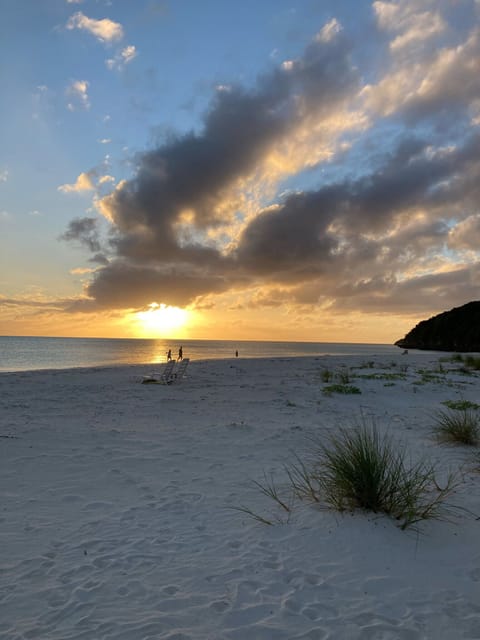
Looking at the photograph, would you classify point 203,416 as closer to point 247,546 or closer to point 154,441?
point 154,441

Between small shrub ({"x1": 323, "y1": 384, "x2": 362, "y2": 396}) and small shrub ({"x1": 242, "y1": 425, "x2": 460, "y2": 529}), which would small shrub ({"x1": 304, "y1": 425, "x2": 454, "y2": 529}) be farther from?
small shrub ({"x1": 323, "y1": 384, "x2": 362, "y2": 396})

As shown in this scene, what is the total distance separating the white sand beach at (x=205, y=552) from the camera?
109 inches

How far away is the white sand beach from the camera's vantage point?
2.78 metres

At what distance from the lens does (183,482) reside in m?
5.56

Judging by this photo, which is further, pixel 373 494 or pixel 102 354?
pixel 102 354

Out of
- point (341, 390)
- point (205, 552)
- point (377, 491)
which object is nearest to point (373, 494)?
point (377, 491)

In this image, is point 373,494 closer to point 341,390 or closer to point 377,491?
point 377,491

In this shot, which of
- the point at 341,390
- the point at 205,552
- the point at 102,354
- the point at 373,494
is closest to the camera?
the point at 205,552

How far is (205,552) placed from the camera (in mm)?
3738

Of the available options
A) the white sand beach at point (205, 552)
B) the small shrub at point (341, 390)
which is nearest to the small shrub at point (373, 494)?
the white sand beach at point (205, 552)

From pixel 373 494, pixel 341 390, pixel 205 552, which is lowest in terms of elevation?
pixel 205 552

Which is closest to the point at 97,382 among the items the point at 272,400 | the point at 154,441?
the point at 272,400

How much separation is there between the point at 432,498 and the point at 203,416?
21.3 ft

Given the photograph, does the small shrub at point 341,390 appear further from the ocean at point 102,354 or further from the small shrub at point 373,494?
the ocean at point 102,354
